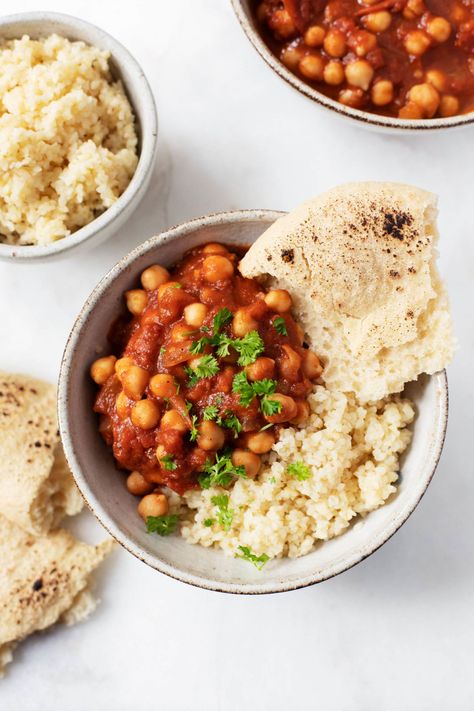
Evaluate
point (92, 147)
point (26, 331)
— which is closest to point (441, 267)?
point (92, 147)

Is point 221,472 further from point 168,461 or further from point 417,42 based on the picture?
point 417,42

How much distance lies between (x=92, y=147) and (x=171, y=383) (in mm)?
1114

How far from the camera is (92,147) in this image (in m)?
3.62

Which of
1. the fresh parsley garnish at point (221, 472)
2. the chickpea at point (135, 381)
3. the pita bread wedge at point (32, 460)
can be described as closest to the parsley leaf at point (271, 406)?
the fresh parsley garnish at point (221, 472)

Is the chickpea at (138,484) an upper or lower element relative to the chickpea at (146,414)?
lower

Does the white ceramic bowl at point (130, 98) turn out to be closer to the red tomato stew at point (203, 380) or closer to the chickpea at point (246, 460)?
the red tomato stew at point (203, 380)

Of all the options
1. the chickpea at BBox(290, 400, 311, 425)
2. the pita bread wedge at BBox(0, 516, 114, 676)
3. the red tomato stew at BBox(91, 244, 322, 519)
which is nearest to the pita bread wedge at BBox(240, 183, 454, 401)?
the red tomato stew at BBox(91, 244, 322, 519)

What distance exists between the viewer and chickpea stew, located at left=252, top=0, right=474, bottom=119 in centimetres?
386

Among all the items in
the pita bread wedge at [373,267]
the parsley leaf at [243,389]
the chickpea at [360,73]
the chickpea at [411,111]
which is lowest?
the parsley leaf at [243,389]

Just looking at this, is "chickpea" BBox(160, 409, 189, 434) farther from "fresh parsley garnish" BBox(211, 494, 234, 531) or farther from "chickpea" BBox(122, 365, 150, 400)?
"fresh parsley garnish" BBox(211, 494, 234, 531)

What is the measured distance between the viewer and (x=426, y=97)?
12.6 feet

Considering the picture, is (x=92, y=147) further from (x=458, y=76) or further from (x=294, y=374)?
(x=458, y=76)

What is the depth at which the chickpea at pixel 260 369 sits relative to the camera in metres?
3.21

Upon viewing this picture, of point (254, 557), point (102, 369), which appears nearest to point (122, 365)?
point (102, 369)
